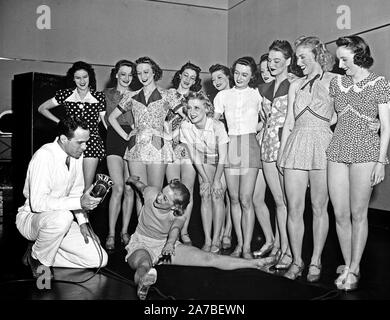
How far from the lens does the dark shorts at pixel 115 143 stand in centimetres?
288

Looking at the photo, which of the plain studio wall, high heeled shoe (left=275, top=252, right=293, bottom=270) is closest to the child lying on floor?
high heeled shoe (left=275, top=252, right=293, bottom=270)

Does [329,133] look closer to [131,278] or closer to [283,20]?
[283,20]

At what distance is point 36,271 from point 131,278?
0.50 metres

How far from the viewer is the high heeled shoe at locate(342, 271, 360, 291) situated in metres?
2.31

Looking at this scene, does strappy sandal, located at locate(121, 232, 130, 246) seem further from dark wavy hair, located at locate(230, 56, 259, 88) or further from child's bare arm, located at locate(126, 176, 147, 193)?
dark wavy hair, located at locate(230, 56, 259, 88)

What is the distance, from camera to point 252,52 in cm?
282

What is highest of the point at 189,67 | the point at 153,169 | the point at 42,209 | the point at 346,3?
the point at 346,3

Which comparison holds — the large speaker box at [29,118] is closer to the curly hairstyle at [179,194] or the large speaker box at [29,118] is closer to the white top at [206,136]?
the white top at [206,136]

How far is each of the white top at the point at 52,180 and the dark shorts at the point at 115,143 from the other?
25cm

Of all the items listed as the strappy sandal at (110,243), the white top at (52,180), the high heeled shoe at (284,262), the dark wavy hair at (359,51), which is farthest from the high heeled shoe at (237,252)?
the dark wavy hair at (359,51)

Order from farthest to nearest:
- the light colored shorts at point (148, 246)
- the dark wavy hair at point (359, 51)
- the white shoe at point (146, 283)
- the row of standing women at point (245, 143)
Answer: the light colored shorts at point (148, 246), the row of standing women at point (245, 143), the dark wavy hair at point (359, 51), the white shoe at point (146, 283)

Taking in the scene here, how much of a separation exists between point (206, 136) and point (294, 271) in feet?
2.89

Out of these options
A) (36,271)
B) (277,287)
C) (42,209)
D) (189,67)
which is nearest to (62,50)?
(189,67)
